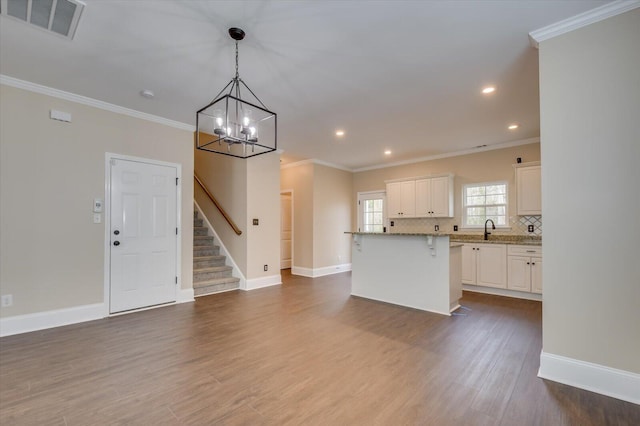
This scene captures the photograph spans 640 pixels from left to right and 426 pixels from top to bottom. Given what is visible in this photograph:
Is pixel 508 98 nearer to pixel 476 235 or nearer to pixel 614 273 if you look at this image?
pixel 614 273

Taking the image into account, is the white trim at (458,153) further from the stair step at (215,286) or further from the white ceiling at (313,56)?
the stair step at (215,286)

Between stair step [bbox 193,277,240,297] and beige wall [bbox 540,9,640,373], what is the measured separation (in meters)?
4.69

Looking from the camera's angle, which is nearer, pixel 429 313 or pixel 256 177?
pixel 429 313

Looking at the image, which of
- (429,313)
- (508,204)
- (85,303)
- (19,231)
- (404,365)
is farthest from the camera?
Result: (508,204)

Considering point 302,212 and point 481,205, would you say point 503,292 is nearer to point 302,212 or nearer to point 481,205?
point 481,205

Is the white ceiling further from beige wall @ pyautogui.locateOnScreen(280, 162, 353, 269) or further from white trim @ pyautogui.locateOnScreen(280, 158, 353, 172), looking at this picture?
→ beige wall @ pyautogui.locateOnScreen(280, 162, 353, 269)

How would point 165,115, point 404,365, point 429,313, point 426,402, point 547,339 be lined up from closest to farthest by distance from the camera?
point 426,402
point 547,339
point 404,365
point 429,313
point 165,115

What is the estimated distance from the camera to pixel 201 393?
2.10m

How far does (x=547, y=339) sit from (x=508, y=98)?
2869 mm

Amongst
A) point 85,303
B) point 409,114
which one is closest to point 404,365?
point 409,114

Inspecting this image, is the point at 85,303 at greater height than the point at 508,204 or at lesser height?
lesser

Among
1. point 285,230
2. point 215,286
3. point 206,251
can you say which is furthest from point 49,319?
point 285,230

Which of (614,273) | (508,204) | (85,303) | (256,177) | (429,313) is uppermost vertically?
(256,177)

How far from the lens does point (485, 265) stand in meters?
5.23
